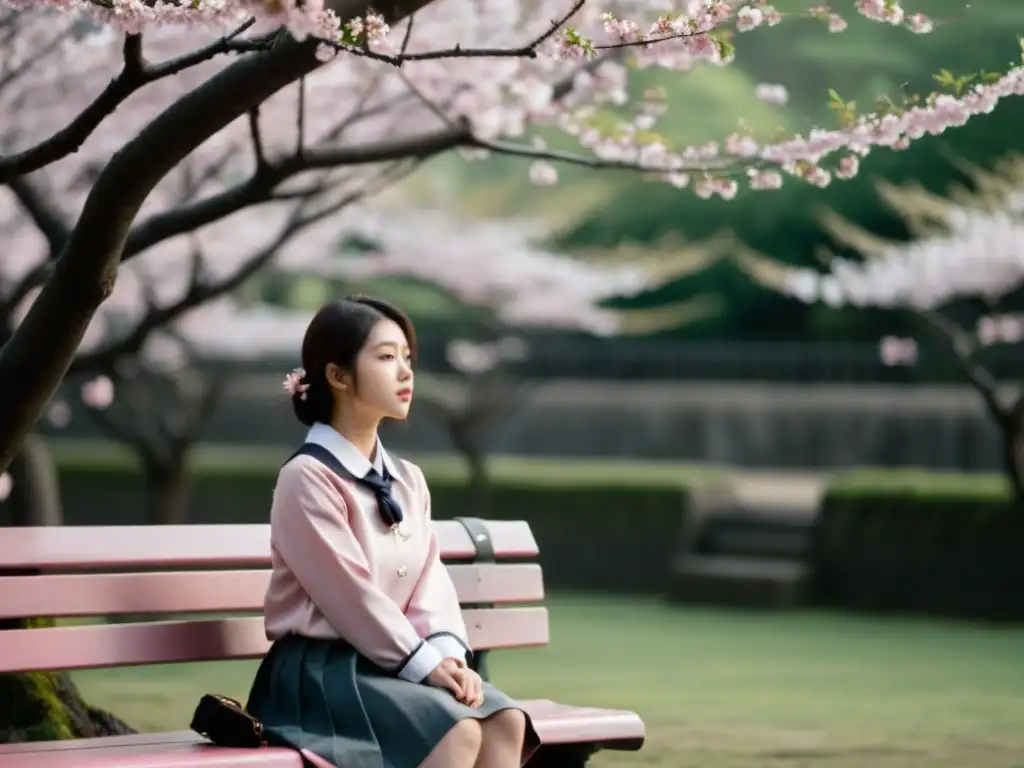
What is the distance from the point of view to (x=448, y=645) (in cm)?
344

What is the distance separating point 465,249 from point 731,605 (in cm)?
534

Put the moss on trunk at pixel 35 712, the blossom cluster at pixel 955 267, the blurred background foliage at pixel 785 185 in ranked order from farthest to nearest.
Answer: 1. the blurred background foliage at pixel 785 185
2. the blossom cluster at pixel 955 267
3. the moss on trunk at pixel 35 712

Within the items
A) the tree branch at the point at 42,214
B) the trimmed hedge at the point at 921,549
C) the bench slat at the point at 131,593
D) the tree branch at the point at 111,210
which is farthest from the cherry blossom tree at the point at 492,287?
the bench slat at the point at 131,593

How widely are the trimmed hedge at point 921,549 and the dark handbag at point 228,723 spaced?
9158 mm

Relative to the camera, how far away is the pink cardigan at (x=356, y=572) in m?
3.30

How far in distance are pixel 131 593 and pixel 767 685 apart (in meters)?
4.92

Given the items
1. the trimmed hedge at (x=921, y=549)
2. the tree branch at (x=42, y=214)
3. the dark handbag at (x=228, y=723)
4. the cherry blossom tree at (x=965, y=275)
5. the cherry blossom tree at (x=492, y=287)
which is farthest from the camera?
the cherry blossom tree at (x=492, y=287)

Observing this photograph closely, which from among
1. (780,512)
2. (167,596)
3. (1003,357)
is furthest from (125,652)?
(1003,357)

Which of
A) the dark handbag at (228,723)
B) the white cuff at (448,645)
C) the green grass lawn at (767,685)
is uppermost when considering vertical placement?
the white cuff at (448,645)

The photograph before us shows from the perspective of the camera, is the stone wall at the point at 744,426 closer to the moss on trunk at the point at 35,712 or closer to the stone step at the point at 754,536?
the stone step at the point at 754,536

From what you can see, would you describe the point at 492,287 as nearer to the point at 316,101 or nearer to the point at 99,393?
the point at 99,393

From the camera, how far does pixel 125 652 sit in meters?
3.55

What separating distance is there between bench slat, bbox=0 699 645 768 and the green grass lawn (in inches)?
63.2

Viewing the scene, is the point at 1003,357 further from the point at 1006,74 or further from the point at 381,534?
the point at 381,534
